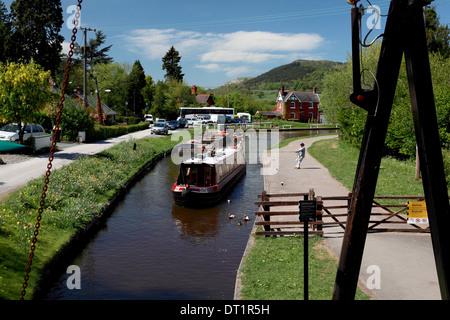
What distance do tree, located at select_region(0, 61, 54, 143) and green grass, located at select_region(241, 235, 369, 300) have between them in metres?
19.5

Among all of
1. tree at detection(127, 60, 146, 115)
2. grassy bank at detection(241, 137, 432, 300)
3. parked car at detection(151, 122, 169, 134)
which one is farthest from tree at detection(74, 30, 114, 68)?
grassy bank at detection(241, 137, 432, 300)

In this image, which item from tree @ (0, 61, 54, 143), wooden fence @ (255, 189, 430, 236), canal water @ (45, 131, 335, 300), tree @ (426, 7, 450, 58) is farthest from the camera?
tree @ (426, 7, 450, 58)

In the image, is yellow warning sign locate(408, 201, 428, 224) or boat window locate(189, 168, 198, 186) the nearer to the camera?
yellow warning sign locate(408, 201, 428, 224)

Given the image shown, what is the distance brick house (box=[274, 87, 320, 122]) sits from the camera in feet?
356

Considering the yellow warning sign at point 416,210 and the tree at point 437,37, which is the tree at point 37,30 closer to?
the tree at point 437,37

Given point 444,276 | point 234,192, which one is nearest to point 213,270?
point 444,276

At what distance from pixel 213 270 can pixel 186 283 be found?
4.01 feet

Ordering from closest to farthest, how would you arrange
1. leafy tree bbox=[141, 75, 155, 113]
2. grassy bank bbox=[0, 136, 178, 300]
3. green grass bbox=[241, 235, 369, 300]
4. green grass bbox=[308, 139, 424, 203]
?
1. green grass bbox=[241, 235, 369, 300]
2. grassy bank bbox=[0, 136, 178, 300]
3. green grass bbox=[308, 139, 424, 203]
4. leafy tree bbox=[141, 75, 155, 113]

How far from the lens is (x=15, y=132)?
3045 centimetres

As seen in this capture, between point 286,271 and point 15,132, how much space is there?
26463mm

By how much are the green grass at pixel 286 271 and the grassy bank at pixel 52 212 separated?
5.73 meters

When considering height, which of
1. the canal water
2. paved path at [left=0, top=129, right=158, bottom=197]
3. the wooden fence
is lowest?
the canal water

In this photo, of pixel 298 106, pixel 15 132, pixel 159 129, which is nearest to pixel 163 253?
pixel 15 132

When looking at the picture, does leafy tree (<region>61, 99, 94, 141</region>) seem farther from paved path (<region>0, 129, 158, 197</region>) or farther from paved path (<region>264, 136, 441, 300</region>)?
paved path (<region>264, 136, 441, 300</region>)
